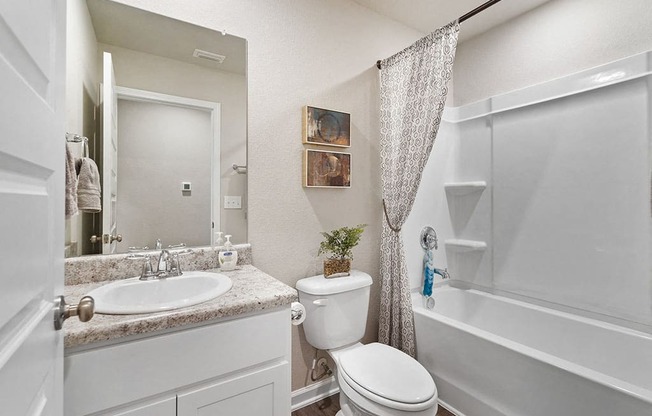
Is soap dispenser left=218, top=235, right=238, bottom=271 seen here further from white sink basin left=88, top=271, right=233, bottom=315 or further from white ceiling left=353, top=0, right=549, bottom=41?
white ceiling left=353, top=0, right=549, bottom=41

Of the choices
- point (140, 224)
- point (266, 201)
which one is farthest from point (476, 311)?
point (140, 224)

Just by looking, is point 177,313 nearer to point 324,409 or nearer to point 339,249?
point 339,249

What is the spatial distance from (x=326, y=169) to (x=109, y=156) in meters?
1.13

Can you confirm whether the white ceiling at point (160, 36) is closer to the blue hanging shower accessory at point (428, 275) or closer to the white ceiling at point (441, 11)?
the white ceiling at point (441, 11)

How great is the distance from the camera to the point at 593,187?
1870mm

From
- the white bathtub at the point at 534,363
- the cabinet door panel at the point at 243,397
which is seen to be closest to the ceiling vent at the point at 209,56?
the cabinet door panel at the point at 243,397

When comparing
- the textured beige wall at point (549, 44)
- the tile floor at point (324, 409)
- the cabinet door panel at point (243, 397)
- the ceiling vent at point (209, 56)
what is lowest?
the tile floor at point (324, 409)

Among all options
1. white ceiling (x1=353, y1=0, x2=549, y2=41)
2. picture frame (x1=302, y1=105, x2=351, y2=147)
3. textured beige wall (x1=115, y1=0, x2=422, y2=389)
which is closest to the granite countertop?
textured beige wall (x1=115, y1=0, x2=422, y2=389)

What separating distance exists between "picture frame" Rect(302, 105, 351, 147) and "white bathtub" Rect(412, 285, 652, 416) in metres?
1.25

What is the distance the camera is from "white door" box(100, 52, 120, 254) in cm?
133

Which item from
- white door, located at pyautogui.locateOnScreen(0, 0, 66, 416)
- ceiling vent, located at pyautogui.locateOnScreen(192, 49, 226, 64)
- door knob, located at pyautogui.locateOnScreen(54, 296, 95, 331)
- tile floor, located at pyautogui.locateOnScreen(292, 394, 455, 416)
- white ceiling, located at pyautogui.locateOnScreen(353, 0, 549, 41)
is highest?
white ceiling, located at pyautogui.locateOnScreen(353, 0, 549, 41)

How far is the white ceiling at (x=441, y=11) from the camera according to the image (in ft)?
6.86

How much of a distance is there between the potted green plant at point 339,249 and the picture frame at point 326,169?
1.05ft

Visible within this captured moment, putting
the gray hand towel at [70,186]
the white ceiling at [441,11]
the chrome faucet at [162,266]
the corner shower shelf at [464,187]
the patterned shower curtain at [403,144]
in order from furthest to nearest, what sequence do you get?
the corner shower shelf at [464,187] < the white ceiling at [441,11] < the patterned shower curtain at [403,144] < the chrome faucet at [162,266] < the gray hand towel at [70,186]
